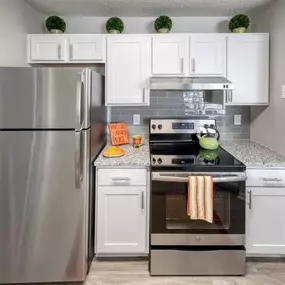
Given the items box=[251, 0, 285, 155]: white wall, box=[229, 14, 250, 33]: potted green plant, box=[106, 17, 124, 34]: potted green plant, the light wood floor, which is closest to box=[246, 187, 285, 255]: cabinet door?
the light wood floor

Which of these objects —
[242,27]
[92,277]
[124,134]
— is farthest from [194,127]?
[92,277]

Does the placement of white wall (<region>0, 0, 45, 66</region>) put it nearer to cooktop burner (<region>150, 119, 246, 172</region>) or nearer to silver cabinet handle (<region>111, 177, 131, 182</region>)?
silver cabinet handle (<region>111, 177, 131, 182</region>)

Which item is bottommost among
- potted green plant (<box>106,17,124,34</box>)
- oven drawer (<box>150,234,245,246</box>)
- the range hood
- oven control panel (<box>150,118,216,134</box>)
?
oven drawer (<box>150,234,245,246</box>)

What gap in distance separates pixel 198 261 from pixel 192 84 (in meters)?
1.48

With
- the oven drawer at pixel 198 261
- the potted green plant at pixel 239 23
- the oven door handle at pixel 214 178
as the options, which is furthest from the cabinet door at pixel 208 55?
the oven drawer at pixel 198 261

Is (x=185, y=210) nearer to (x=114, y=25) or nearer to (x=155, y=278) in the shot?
(x=155, y=278)

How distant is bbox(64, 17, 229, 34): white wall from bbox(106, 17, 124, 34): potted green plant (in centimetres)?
26

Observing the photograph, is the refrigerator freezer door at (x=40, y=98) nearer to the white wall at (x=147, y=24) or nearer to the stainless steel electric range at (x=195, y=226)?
the stainless steel electric range at (x=195, y=226)

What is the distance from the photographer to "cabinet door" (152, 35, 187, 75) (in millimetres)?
2688

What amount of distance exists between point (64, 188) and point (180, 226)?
942mm

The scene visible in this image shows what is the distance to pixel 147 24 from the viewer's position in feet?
9.85

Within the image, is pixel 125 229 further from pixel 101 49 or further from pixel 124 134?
pixel 101 49

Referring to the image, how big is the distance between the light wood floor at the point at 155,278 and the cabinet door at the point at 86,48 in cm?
192

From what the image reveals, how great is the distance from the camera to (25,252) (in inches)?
Result: 78.1
